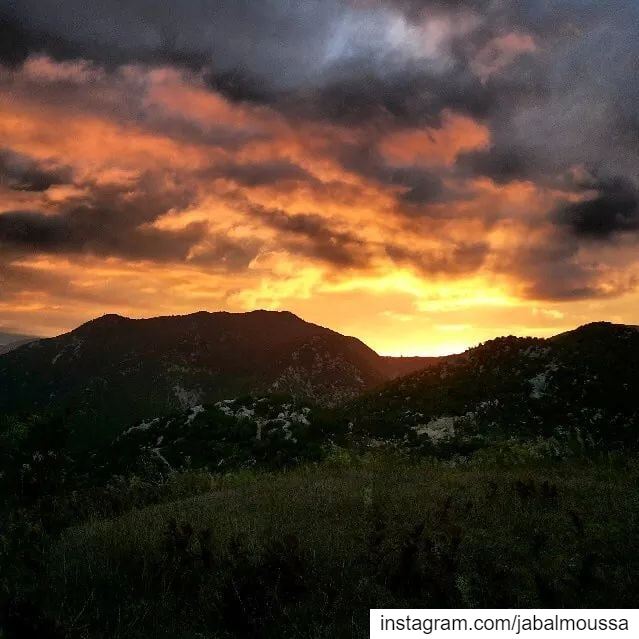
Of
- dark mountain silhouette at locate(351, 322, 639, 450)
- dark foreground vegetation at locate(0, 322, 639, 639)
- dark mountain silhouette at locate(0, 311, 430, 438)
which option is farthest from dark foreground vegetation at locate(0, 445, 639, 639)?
dark mountain silhouette at locate(0, 311, 430, 438)

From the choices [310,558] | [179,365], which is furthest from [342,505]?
[179,365]

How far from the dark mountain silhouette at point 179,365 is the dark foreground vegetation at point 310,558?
84.8m

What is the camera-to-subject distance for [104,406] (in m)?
106

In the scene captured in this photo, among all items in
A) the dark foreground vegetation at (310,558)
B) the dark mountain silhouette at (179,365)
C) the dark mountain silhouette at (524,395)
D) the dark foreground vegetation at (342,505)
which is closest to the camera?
the dark foreground vegetation at (310,558)

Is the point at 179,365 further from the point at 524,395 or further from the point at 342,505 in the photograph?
the point at 342,505

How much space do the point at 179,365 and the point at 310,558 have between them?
11730 cm

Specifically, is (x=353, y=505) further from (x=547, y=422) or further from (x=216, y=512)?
(x=547, y=422)

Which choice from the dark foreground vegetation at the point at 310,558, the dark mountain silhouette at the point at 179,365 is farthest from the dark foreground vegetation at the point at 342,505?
the dark mountain silhouette at the point at 179,365

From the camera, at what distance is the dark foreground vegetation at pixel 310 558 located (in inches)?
192

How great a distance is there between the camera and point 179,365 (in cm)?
11844

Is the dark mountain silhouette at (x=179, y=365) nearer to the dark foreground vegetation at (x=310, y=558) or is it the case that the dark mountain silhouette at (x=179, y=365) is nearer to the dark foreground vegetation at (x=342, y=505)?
the dark foreground vegetation at (x=342, y=505)

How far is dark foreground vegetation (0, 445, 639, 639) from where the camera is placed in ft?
16.0

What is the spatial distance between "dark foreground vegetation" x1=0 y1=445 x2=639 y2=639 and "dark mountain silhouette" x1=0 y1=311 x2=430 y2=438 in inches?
3337

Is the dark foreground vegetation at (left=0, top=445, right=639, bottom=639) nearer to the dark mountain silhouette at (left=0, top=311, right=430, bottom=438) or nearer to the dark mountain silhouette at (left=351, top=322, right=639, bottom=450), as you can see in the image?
the dark mountain silhouette at (left=351, top=322, right=639, bottom=450)
